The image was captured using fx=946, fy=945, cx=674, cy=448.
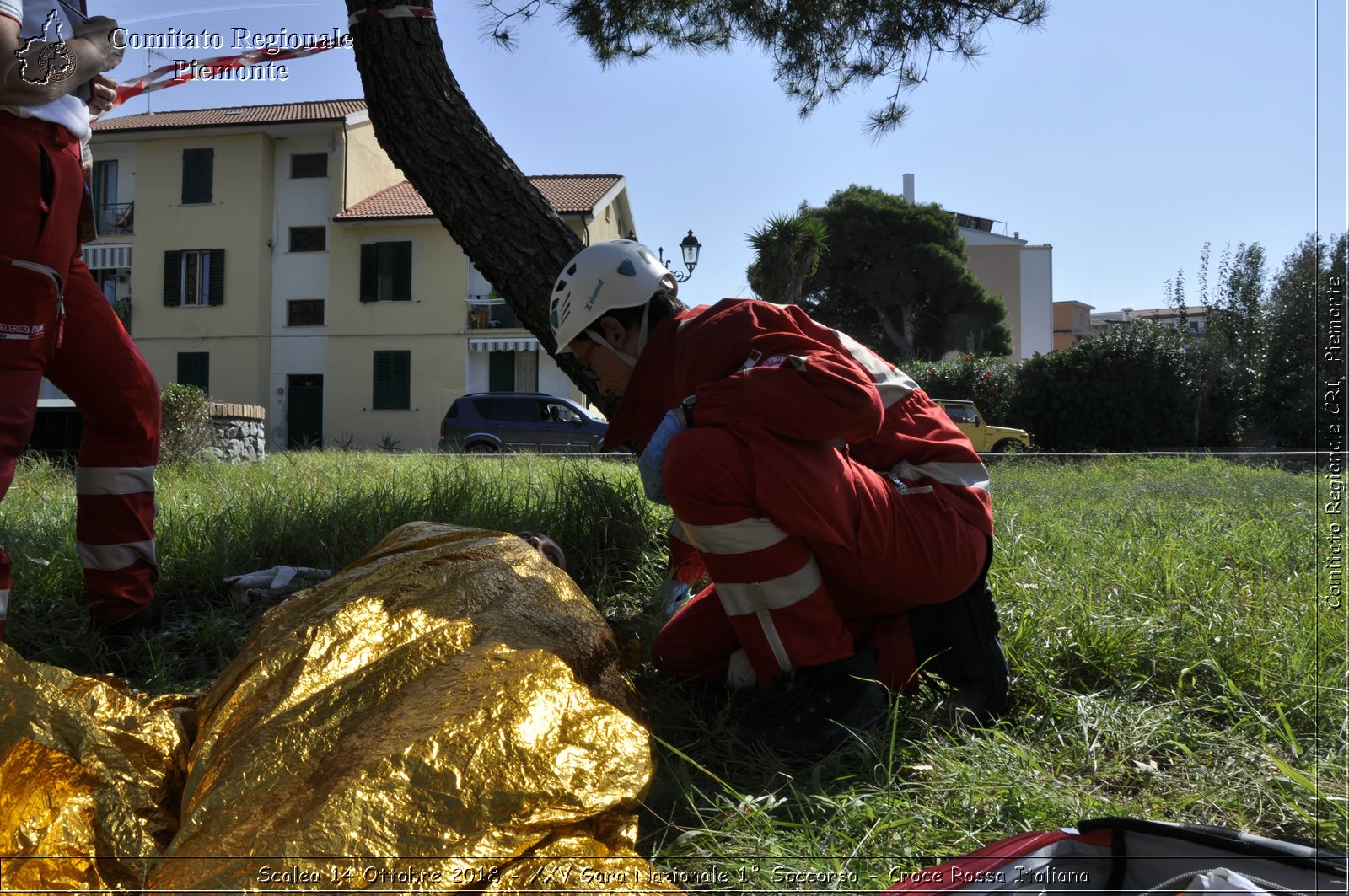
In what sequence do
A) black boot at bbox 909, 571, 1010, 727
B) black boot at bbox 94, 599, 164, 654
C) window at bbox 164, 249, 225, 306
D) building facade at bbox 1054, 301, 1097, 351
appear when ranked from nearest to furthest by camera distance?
black boot at bbox 909, 571, 1010, 727 → black boot at bbox 94, 599, 164, 654 → window at bbox 164, 249, 225, 306 → building facade at bbox 1054, 301, 1097, 351

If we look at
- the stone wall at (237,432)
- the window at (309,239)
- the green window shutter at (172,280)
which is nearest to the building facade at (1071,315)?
the window at (309,239)

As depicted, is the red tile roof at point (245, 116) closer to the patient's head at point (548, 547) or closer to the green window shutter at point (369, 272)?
the green window shutter at point (369, 272)

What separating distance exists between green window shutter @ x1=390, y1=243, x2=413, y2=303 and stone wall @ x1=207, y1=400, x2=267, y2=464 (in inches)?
619

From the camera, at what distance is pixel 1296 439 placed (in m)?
5.85

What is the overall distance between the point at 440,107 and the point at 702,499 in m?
2.60

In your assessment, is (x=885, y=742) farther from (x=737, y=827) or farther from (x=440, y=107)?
(x=440, y=107)

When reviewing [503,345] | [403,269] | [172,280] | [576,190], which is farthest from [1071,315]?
[172,280]

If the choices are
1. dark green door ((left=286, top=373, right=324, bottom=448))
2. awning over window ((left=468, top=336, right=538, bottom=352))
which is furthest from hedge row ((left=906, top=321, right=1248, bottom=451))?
dark green door ((left=286, top=373, right=324, bottom=448))

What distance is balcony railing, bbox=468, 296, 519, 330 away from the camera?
84.4ft

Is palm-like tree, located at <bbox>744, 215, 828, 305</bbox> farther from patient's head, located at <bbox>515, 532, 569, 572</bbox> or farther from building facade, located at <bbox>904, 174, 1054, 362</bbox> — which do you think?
building facade, located at <bbox>904, 174, 1054, 362</bbox>

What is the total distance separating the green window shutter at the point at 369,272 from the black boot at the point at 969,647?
2561 cm

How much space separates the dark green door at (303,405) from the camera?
26.4m

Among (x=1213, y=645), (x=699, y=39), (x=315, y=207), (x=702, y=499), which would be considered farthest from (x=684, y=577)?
(x=315, y=207)

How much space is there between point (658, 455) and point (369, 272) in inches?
1011
